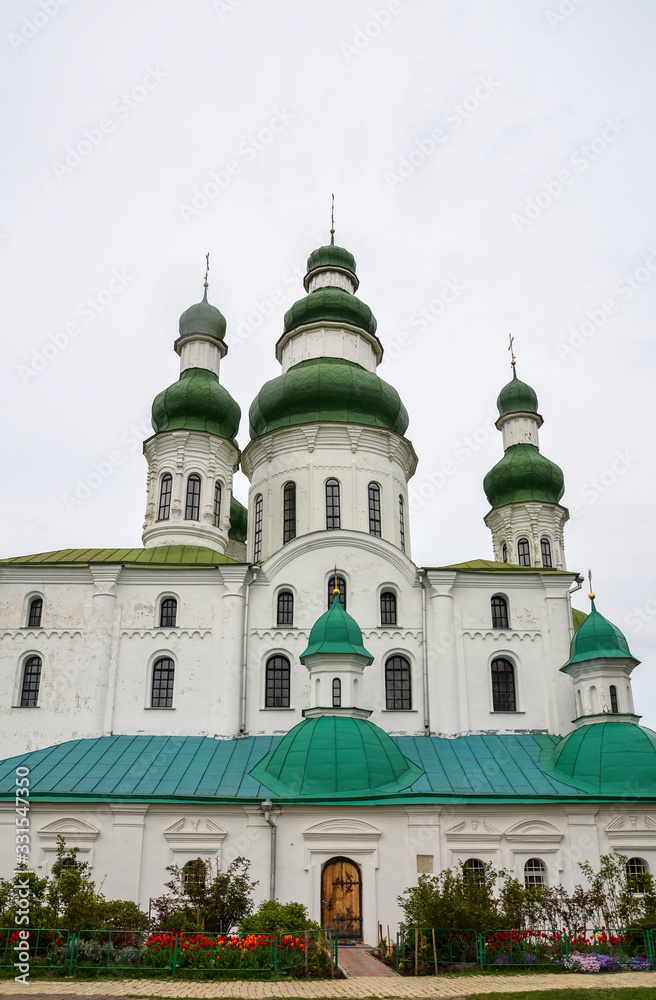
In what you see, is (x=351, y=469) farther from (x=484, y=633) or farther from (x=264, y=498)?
(x=484, y=633)

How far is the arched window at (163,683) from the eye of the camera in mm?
23203

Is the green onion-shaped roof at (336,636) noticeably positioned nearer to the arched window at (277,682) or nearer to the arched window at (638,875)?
the arched window at (277,682)

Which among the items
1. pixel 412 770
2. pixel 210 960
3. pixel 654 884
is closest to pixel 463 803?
pixel 412 770

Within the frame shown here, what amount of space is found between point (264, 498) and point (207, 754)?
8930 mm

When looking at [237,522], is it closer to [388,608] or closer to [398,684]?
[388,608]

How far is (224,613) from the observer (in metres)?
23.8

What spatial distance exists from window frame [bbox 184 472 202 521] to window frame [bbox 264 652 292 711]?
7.10 meters

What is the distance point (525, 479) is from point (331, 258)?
11716mm

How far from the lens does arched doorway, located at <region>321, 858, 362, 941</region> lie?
59.6 feet

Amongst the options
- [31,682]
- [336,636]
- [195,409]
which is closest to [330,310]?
[195,409]

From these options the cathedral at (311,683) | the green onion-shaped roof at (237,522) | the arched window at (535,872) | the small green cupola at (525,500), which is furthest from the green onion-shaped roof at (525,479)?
the arched window at (535,872)

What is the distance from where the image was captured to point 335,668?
70.6ft

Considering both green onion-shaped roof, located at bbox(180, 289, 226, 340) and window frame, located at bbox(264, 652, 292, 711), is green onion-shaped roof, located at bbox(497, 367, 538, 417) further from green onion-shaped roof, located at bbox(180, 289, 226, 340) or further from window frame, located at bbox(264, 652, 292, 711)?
window frame, located at bbox(264, 652, 292, 711)

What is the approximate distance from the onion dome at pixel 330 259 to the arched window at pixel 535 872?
2179 centimetres
